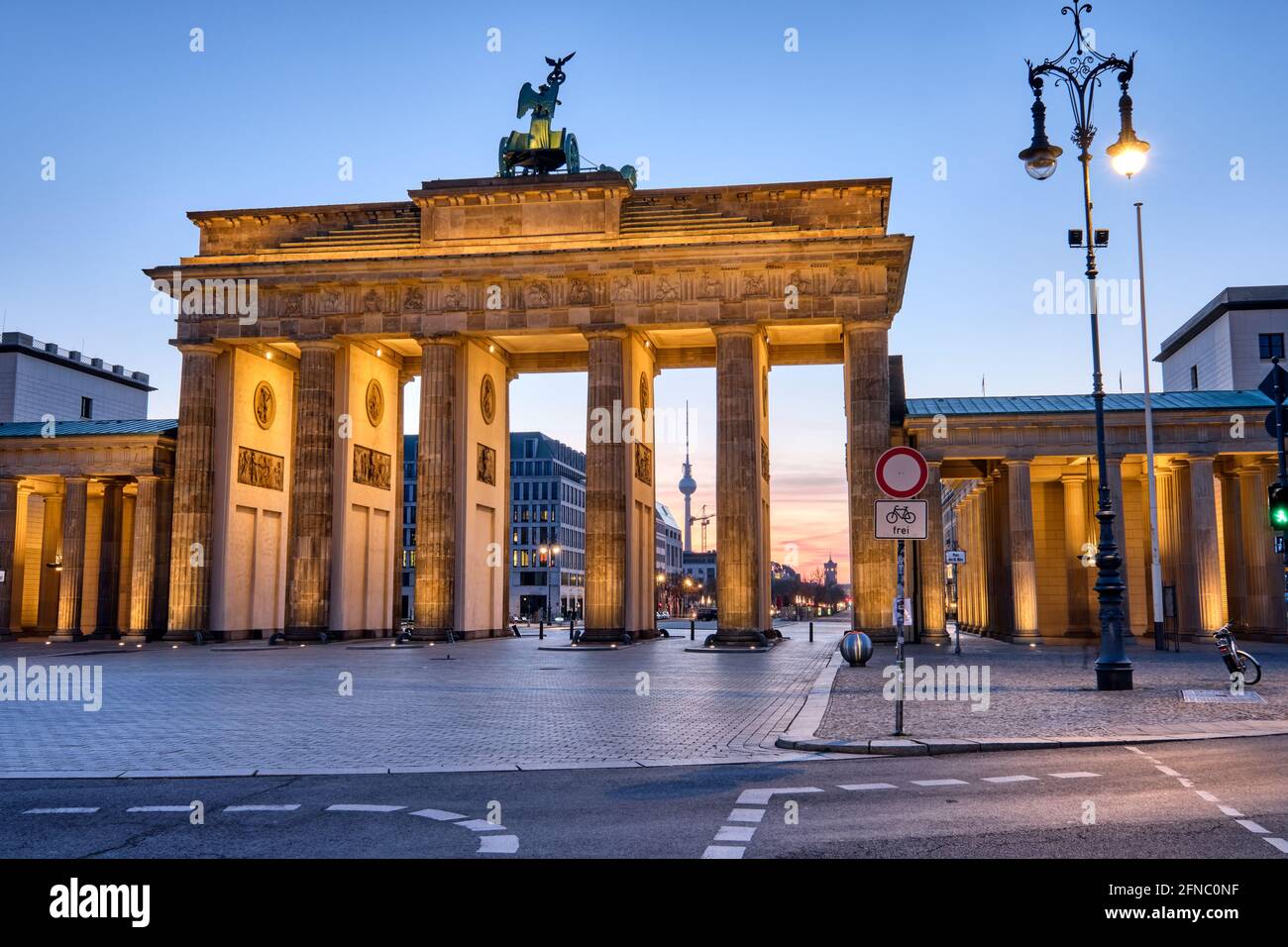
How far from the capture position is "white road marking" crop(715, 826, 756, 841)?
26.7 feet

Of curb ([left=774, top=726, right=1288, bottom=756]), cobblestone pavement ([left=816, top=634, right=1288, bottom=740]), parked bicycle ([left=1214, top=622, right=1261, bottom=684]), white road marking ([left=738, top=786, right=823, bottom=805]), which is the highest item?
parked bicycle ([left=1214, top=622, right=1261, bottom=684])

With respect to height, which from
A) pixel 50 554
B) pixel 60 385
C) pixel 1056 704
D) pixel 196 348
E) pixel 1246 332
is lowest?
pixel 1056 704

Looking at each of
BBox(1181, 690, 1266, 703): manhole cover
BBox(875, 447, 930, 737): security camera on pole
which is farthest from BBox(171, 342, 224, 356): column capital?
BBox(1181, 690, 1266, 703): manhole cover

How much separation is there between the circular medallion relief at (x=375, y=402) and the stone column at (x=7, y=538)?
17.6 metres

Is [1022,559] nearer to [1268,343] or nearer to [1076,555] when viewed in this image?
[1076,555]

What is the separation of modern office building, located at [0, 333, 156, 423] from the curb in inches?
2945

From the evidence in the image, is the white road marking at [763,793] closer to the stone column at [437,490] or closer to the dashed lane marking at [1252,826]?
the dashed lane marking at [1252,826]

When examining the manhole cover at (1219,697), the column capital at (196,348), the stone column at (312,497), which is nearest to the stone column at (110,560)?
the column capital at (196,348)

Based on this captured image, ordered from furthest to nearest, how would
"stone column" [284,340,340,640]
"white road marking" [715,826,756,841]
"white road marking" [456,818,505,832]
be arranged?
"stone column" [284,340,340,640], "white road marking" [456,818,505,832], "white road marking" [715,826,756,841]

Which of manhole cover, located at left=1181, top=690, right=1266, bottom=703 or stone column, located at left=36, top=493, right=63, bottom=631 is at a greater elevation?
stone column, located at left=36, top=493, right=63, bottom=631

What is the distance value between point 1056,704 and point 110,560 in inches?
1964

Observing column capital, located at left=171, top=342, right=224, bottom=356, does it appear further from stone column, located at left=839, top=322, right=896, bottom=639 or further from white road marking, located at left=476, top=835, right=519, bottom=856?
white road marking, located at left=476, top=835, right=519, bottom=856

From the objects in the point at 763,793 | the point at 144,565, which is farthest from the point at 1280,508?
the point at 144,565

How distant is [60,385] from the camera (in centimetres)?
8206
